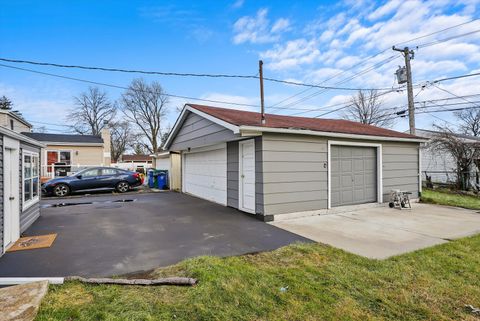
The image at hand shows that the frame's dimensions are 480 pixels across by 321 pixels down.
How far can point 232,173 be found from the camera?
26.9ft

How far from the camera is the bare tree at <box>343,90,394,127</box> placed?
28994 millimetres

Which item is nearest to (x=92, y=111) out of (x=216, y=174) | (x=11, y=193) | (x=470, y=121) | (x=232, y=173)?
(x=216, y=174)

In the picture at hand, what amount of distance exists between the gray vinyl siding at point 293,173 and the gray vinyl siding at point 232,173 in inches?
62.6

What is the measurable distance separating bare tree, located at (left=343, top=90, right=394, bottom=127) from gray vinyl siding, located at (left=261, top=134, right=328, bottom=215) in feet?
80.2

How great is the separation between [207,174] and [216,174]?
922 mm

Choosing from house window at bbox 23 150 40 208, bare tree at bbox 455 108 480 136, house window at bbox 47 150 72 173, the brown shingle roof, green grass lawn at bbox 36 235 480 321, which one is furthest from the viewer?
bare tree at bbox 455 108 480 136

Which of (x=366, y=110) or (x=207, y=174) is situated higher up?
(x=366, y=110)

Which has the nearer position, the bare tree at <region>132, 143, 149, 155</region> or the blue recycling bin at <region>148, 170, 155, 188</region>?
the blue recycling bin at <region>148, 170, 155, 188</region>

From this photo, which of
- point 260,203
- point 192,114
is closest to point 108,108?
point 192,114

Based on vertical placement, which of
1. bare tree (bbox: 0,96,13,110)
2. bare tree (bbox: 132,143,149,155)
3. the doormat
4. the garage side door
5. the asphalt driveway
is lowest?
the asphalt driveway

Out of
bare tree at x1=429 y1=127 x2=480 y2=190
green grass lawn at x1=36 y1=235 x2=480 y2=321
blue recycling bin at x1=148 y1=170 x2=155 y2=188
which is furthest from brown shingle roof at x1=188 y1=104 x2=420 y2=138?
blue recycling bin at x1=148 y1=170 x2=155 y2=188

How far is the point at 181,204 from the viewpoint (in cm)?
909

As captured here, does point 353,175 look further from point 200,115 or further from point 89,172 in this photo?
point 89,172

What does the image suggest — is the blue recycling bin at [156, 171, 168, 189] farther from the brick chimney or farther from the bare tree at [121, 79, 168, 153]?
the bare tree at [121, 79, 168, 153]
